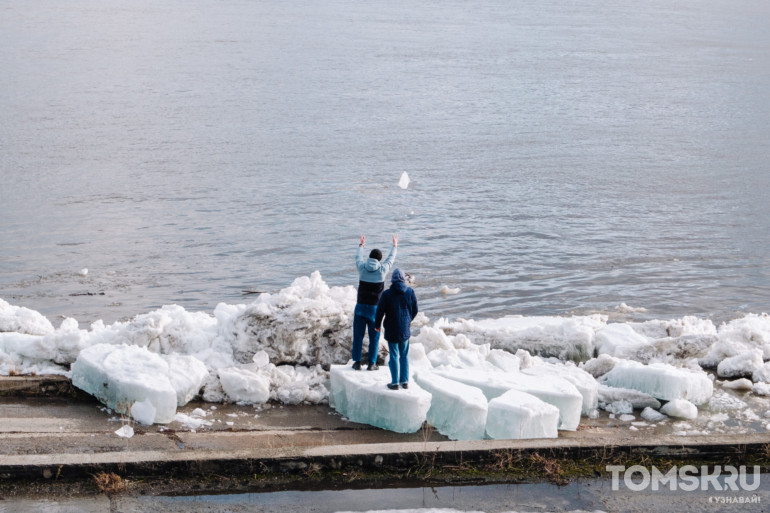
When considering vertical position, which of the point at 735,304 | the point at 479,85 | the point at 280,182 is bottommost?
the point at 735,304

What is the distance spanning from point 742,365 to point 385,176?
1896cm

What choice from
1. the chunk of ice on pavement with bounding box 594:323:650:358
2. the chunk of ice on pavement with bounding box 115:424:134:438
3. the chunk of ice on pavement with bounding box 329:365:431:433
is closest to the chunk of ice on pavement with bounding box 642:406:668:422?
the chunk of ice on pavement with bounding box 594:323:650:358

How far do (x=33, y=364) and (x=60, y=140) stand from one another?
938 inches

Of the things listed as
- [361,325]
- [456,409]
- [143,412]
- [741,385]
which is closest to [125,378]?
[143,412]

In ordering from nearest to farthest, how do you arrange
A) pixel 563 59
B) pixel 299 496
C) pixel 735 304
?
pixel 299 496, pixel 735 304, pixel 563 59

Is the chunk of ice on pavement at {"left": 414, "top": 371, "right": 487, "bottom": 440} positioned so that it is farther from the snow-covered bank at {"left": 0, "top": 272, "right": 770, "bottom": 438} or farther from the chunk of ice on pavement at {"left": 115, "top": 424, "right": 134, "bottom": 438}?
the chunk of ice on pavement at {"left": 115, "top": 424, "right": 134, "bottom": 438}

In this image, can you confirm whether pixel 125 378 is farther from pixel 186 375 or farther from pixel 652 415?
pixel 652 415

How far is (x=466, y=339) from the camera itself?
13.9 m

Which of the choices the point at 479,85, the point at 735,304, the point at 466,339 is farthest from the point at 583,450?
the point at 479,85

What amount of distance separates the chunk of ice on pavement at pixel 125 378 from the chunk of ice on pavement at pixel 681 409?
633 centimetres

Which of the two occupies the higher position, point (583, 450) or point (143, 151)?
point (143, 151)

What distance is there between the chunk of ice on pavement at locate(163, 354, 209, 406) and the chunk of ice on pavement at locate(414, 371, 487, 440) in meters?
2.92

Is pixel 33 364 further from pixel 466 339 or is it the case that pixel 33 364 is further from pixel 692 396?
pixel 692 396

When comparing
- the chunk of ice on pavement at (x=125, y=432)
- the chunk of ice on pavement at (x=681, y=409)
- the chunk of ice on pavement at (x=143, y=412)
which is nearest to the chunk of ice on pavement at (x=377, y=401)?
the chunk of ice on pavement at (x=143, y=412)
